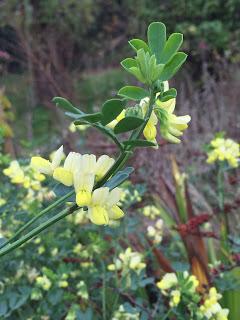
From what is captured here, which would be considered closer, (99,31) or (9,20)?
(9,20)

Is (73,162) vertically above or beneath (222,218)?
above

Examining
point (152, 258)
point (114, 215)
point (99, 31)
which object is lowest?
point (152, 258)

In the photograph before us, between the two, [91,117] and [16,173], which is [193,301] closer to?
[16,173]

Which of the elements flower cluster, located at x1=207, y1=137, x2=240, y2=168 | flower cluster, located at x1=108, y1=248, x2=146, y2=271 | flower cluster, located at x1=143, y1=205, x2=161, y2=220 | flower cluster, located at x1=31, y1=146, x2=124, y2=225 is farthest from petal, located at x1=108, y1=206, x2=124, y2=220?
flower cluster, located at x1=143, y1=205, x2=161, y2=220

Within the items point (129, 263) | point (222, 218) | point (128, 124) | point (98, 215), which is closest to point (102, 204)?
point (98, 215)

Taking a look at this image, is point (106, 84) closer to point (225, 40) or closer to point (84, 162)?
point (225, 40)

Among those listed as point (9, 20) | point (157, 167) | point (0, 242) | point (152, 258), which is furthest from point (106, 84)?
point (0, 242)

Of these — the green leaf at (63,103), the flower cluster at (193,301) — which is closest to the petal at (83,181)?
the green leaf at (63,103)
